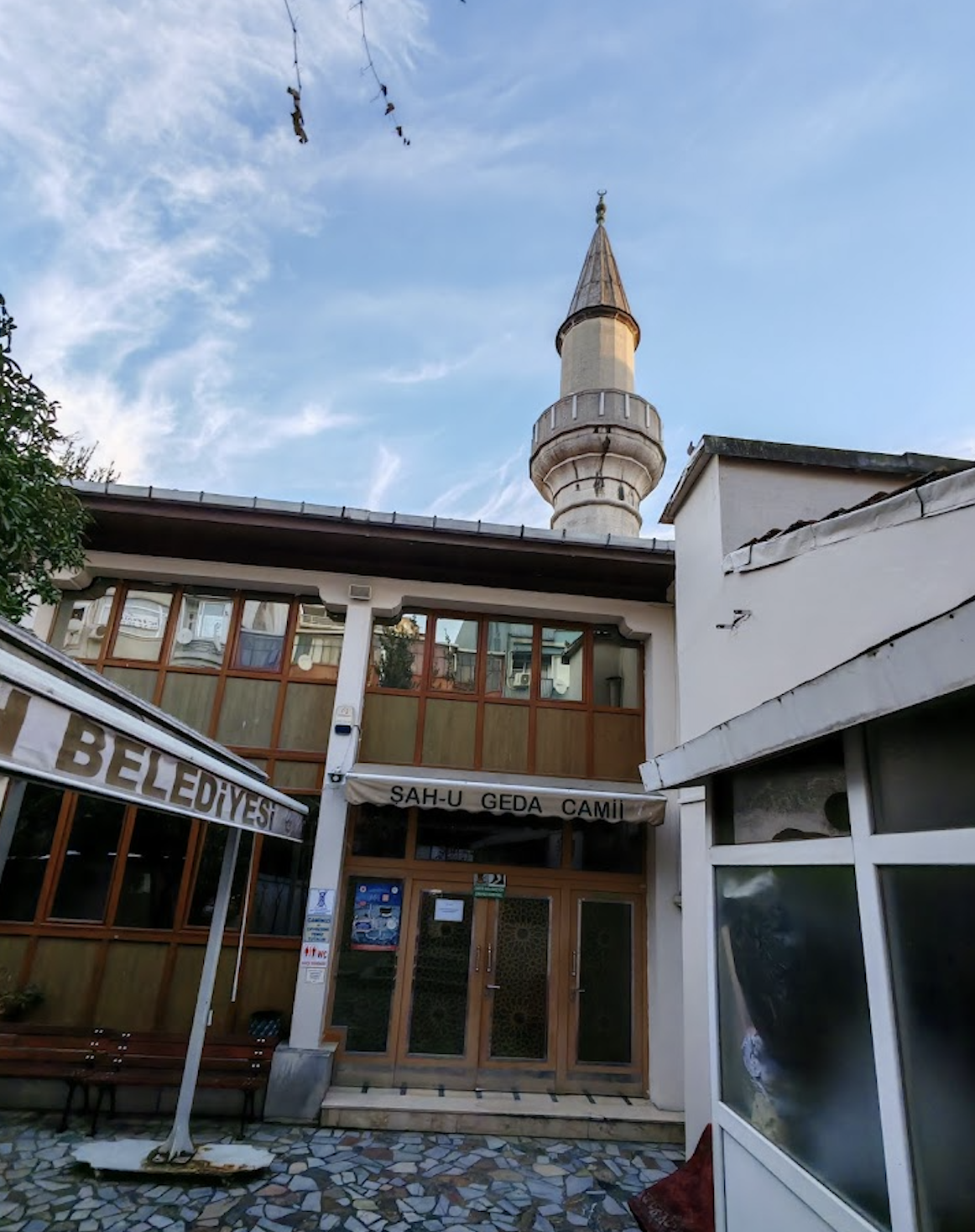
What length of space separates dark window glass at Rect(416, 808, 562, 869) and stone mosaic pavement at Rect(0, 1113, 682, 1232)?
8.11 ft

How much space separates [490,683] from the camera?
26.5ft

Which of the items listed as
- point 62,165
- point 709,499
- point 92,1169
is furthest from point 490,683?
point 62,165

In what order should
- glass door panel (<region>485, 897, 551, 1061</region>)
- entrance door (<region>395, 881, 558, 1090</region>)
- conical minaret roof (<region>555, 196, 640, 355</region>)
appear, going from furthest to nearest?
conical minaret roof (<region>555, 196, 640, 355</region>), glass door panel (<region>485, 897, 551, 1061</region>), entrance door (<region>395, 881, 558, 1090</region>)

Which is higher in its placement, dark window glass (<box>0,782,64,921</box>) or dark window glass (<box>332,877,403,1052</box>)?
dark window glass (<box>0,782,64,921</box>)

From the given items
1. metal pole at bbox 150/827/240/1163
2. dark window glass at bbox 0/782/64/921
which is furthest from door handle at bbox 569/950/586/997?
dark window glass at bbox 0/782/64/921

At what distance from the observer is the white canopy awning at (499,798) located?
6.86 metres

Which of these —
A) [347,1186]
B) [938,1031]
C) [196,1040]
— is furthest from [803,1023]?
[196,1040]

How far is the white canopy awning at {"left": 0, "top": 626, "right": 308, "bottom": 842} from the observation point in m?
2.10

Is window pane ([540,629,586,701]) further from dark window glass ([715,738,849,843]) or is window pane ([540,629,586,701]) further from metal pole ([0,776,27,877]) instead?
metal pole ([0,776,27,877])

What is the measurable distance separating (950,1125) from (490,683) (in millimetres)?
6344

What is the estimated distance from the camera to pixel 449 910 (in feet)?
23.9

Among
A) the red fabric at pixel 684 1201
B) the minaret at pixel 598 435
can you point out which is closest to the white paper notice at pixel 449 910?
the red fabric at pixel 684 1201

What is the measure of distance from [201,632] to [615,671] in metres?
5.00

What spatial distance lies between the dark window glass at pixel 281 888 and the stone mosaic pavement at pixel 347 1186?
1.66 metres
